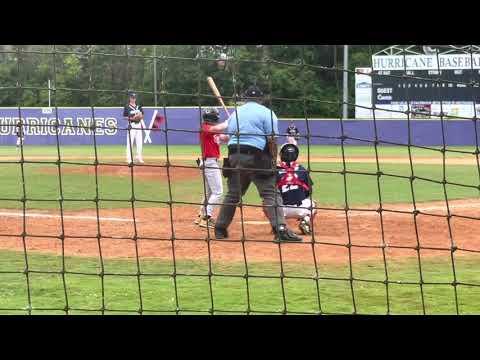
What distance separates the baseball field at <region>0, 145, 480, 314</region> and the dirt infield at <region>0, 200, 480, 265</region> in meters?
0.02

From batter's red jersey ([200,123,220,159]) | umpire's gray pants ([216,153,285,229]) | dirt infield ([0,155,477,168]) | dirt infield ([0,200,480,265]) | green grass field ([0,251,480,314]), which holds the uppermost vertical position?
dirt infield ([0,155,477,168])

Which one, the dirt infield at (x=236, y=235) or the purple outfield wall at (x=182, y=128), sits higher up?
the purple outfield wall at (x=182, y=128)

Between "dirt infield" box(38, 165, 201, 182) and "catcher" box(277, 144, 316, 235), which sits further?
"dirt infield" box(38, 165, 201, 182)

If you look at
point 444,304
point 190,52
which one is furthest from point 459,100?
point 444,304

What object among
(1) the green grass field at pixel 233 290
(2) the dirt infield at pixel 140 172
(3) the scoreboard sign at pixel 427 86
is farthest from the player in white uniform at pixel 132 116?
(3) the scoreboard sign at pixel 427 86

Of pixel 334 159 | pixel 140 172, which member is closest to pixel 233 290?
pixel 140 172

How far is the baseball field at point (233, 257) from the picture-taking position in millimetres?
5367

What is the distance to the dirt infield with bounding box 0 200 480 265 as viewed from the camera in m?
7.36

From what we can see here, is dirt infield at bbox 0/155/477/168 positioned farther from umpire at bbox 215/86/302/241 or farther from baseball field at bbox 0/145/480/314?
umpire at bbox 215/86/302/241

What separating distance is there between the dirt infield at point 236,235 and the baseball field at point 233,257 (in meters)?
0.02

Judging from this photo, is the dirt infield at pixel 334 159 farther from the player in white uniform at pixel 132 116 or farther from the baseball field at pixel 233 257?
the baseball field at pixel 233 257

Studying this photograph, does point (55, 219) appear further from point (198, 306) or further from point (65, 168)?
point (65, 168)

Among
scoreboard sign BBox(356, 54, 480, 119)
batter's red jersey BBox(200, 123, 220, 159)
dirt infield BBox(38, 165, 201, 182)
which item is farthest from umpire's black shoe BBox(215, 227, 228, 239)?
scoreboard sign BBox(356, 54, 480, 119)

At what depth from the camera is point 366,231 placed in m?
8.74
